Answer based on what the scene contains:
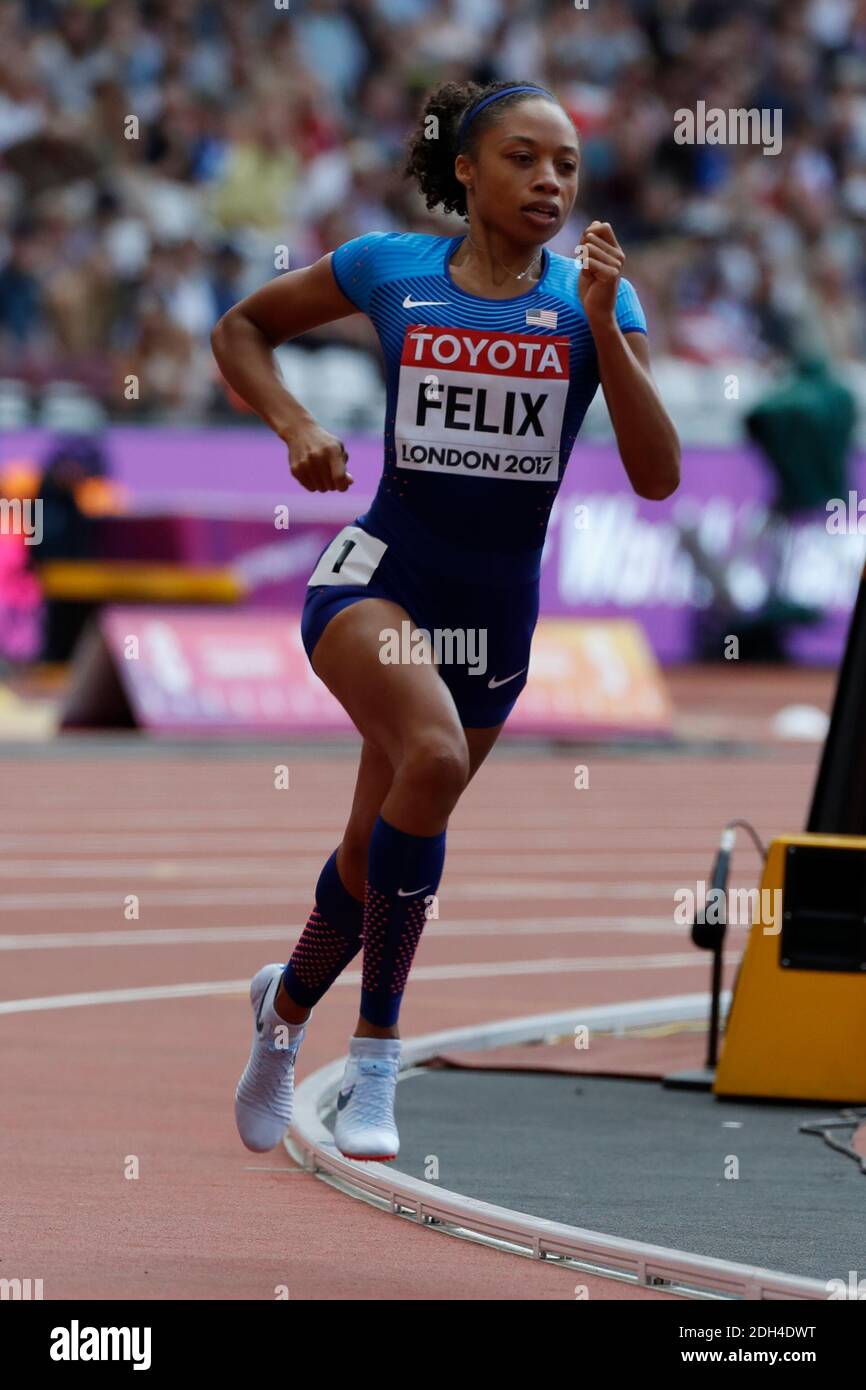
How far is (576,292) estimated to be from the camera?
19.9 feet

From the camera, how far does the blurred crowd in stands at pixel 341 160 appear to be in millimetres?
22484

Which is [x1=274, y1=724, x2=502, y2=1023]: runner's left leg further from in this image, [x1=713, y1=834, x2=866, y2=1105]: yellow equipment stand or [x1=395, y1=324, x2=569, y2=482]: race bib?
[x1=713, y1=834, x2=866, y2=1105]: yellow equipment stand

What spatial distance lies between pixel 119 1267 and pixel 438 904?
671cm

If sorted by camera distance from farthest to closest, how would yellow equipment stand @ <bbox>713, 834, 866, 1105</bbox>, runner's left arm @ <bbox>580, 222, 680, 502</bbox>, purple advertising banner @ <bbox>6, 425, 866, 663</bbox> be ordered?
1. purple advertising banner @ <bbox>6, 425, 866, 663</bbox>
2. yellow equipment stand @ <bbox>713, 834, 866, 1105</bbox>
3. runner's left arm @ <bbox>580, 222, 680, 502</bbox>

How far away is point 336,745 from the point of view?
1917 cm

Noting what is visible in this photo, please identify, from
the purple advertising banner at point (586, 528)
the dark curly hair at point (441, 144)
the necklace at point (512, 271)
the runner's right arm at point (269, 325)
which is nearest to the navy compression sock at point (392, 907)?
the runner's right arm at point (269, 325)

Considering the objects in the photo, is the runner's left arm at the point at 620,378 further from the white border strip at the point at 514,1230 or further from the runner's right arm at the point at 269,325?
the white border strip at the point at 514,1230

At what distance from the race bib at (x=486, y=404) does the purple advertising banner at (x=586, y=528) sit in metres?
14.6

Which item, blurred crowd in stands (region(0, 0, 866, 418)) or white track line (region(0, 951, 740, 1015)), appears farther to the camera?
blurred crowd in stands (region(0, 0, 866, 418))

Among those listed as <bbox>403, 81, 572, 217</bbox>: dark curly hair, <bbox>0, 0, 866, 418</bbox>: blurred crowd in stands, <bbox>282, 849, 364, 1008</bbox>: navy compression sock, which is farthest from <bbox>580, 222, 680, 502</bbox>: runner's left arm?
<bbox>0, 0, 866, 418</bbox>: blurred crowd in stands

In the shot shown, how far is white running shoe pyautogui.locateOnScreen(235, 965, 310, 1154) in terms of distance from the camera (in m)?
6.16

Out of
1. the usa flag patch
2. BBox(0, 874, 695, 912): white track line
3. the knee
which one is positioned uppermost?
the usa flag patch
